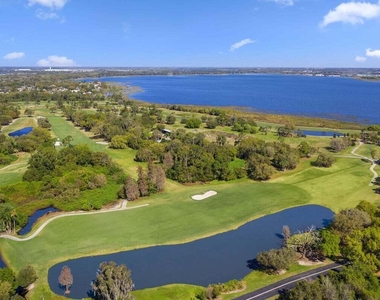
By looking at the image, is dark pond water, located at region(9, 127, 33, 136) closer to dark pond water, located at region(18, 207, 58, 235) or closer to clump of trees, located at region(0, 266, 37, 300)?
dark pond water, located at region(18, 207, 58, 235)

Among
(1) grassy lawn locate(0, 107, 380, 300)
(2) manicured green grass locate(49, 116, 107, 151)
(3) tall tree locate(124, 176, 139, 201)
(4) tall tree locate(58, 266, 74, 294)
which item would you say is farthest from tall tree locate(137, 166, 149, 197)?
(2) manicured green grass locate(49, 116, 107, 151)

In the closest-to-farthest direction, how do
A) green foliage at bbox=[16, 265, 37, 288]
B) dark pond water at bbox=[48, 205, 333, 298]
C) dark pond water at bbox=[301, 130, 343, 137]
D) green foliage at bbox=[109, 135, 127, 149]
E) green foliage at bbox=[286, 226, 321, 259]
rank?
green foliage at bbox=[16, 265, 37, 288]
dark pond water at bbox=[48, 205, 333, 298]
green foliage at bbox=[286, 226, 321, 259]
green foliage at bbox=[109, 135, 127, 149]
dark pond water at bbox=[301, 130, 343, 137]

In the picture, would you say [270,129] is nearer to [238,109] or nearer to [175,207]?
[238,109]

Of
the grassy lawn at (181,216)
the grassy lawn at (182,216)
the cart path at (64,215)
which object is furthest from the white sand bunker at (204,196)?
the cart path at (64,215)

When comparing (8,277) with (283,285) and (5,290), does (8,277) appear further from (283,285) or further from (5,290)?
(283,285)

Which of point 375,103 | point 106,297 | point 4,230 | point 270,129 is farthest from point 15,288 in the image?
point 375,103
